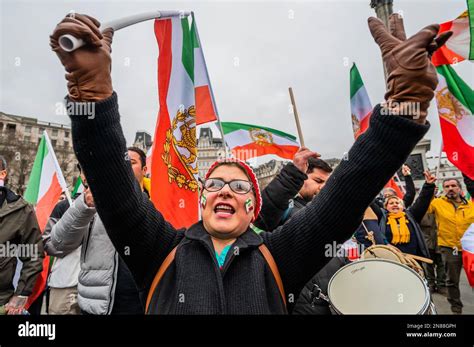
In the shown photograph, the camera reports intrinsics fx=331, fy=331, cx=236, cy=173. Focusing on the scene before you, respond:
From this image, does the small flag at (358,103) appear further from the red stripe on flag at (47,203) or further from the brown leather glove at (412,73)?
the brown leather glove at (412,73)

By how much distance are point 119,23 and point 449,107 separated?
16.6ft

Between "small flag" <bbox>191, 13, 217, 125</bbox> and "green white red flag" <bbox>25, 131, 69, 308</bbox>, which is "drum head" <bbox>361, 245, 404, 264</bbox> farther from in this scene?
"green white red flag" <bbox>25, 131, 69, 308</bbox>

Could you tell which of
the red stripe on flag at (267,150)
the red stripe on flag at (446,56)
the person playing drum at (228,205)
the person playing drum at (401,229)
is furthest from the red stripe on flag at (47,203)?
the red stripe on flag at (446,56)

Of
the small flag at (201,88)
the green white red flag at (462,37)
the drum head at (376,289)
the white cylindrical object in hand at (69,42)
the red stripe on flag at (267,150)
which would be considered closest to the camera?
the white cylindrical object in hand at (69,42)

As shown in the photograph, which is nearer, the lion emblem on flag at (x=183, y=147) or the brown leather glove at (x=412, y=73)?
the brown leather glove at (x=412, y=73)

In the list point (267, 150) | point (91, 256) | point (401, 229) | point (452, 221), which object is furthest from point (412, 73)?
point (267, 150)

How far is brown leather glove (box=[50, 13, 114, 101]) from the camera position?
45.9 inches

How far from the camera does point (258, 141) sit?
7715 mm

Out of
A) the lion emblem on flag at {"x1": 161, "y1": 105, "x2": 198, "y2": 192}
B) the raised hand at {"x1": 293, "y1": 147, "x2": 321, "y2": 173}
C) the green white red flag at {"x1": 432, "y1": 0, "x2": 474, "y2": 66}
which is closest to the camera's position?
the raised hand at {"x1": 293, "y1": 147, "x2": 321, "y2": 173}

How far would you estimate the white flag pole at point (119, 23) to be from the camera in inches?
45.4

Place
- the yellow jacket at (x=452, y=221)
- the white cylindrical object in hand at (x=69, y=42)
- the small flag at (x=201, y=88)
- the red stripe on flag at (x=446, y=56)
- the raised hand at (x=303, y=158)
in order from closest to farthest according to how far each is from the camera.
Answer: the white cylindrical object in hand at (x=69, y=42) → the raised hand at (x=303, y=158) → the small flag at (x=201, y=88) → the red stripe on flag at (x=446, y=56) → the yellow jacket at (x=452, y=221)

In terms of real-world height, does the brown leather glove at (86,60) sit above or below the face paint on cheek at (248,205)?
above

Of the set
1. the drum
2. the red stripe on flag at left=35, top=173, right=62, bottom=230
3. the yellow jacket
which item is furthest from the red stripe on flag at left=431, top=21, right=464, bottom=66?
the red stripe on flag at left=35, top=173, right=62, bottom=230

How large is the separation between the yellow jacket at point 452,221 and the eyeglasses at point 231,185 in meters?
5.16
